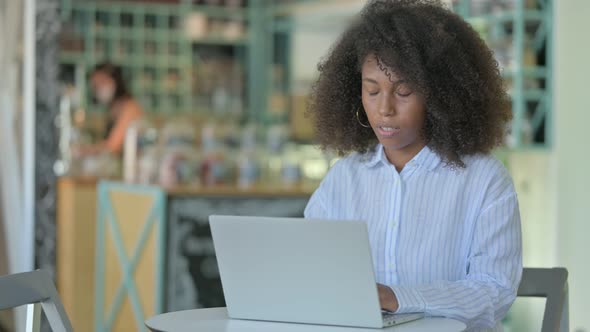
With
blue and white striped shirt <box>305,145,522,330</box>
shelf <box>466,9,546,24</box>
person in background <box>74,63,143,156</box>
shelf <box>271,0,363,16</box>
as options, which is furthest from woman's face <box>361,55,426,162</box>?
shelf <box>271,0,363,16</box>

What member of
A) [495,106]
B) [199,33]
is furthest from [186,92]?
[495,106]

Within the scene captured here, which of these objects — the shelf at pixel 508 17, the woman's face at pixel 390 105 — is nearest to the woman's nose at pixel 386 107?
the woman's face at pixel 390 105

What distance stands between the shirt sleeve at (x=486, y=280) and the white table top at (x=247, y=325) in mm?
40

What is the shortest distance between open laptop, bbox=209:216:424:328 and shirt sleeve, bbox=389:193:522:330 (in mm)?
61

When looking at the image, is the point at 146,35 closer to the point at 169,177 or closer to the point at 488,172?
the point at 169,177

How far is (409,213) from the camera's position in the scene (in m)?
2.18

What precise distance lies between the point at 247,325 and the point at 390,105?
532 mm

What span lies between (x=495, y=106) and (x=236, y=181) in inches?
133

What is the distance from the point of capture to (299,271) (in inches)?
71.8

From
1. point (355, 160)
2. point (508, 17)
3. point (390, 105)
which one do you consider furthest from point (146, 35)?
point (390, 105)

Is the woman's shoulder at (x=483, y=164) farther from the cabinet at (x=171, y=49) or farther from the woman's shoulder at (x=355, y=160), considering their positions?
Result: the cabinet at (x=171, y=49)

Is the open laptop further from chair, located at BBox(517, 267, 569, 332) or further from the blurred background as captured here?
the blurred background

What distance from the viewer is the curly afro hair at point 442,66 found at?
213 cm

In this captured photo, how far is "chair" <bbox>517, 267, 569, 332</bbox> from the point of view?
2328 millimetres
